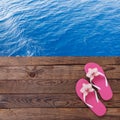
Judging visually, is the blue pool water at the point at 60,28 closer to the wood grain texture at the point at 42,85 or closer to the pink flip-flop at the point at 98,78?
the pink flip-flop at the point at 98,78

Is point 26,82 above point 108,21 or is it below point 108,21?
above

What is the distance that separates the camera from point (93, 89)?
2775 millimetres

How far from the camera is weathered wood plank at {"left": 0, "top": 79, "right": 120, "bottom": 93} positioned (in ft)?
9.04

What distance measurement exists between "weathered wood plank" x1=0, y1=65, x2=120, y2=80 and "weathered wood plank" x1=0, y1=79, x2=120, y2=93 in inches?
2.4

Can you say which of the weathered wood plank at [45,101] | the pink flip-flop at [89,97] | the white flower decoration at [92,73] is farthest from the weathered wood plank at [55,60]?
the weathered wood plank at [45,101]

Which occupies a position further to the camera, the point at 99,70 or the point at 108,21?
the point at 108,21

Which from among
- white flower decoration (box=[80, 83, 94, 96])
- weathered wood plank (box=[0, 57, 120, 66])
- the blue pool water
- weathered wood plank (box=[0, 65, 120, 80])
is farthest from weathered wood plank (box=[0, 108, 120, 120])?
the blue pool water

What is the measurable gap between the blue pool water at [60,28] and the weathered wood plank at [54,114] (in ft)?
7.14

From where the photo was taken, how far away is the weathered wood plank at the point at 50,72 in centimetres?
290

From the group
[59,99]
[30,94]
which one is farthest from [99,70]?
[30,94]

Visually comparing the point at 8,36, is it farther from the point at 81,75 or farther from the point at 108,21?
the point at 81,75

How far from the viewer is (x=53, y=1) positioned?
248 inches

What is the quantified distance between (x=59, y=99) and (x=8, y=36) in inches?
111

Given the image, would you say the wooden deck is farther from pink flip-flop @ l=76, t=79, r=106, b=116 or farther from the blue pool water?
the blue pool water
